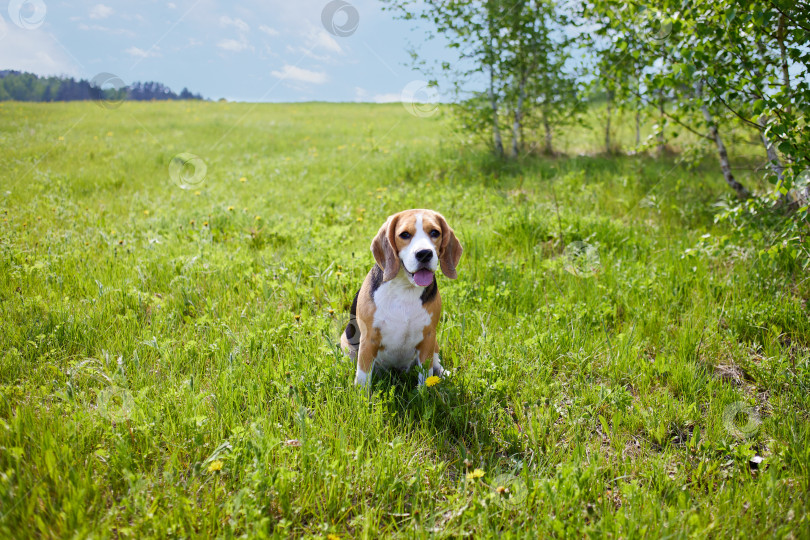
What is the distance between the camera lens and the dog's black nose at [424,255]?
2842mm

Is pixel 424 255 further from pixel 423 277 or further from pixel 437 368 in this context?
pixel 437 368

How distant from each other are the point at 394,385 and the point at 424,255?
1011 millimetres

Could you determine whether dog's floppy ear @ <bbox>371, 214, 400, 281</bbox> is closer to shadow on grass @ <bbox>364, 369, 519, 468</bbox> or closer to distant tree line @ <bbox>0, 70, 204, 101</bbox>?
shadow on grass @ <bbox>364, 369, 519, 468</bbox>

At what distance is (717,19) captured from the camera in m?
4.05

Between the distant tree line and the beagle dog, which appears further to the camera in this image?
the distant tree line

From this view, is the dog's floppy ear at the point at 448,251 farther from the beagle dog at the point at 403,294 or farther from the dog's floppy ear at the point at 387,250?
the dog's floppy ear at the point at 387,250

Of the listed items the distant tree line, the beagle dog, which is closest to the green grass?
the beagle dog

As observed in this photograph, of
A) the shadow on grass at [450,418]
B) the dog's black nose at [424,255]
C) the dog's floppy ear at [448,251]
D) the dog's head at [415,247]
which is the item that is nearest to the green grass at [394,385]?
the shadow on grass at [450,418]

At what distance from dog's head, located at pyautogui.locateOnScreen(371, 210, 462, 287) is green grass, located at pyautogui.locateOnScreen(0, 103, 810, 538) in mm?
793

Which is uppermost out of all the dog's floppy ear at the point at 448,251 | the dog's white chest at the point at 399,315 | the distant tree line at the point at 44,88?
the distant tree line at the point at 44,88

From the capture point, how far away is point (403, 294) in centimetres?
308

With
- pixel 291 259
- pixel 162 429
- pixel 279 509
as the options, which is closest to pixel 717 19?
pixel 291 259

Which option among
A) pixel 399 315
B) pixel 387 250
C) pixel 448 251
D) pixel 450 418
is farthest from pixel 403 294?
pixel 450 418

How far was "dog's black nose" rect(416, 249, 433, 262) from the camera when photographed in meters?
2.84
